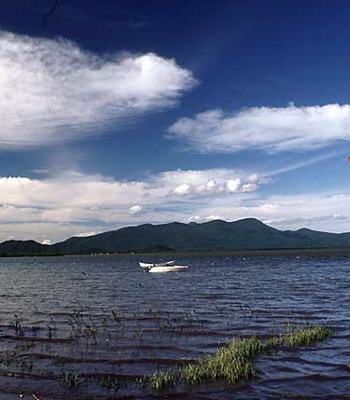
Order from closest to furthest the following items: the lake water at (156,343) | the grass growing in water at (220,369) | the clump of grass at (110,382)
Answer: the lake water at (156,343)
the clump of grass at (110,382)
the grass growing in water at (220,369)

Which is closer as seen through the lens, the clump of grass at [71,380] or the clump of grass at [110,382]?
the clump of grass at [110,382]

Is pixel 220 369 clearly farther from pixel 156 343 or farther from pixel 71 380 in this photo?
pixel 156 343

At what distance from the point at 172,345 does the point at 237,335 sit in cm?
388

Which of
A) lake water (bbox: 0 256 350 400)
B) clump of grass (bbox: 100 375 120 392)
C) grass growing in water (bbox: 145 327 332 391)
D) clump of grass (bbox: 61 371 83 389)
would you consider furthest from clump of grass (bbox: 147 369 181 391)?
clump of grass (bbox: 61 371 83 389)

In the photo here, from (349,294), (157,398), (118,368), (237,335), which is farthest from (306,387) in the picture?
(349,294)

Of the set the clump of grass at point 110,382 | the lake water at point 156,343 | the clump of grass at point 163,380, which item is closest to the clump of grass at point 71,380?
the lake water at point 156,343

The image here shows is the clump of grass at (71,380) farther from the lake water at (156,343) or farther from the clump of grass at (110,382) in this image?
the clump of grass at (110,382)

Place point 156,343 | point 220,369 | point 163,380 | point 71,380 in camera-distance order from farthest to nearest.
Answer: point 156,343 < point 220,369 < point 71,380 < point 163,380

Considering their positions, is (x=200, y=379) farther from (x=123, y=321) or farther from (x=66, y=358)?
(x=123, y=321)

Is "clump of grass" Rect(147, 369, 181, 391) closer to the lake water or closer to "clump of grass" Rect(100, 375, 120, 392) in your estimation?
the lake water

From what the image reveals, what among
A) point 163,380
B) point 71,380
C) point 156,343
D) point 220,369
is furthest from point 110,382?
point 156,343

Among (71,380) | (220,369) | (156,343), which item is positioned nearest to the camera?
(71,380)

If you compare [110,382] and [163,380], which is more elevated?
[163,380]

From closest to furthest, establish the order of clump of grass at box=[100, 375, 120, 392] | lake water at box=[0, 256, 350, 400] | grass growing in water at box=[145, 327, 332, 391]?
lake water at box=[0, 256, 350, 400]
clump of grass at box=[100, 375, 120, 392]
grass growing in water at box=[145, 327, 332, 391]
